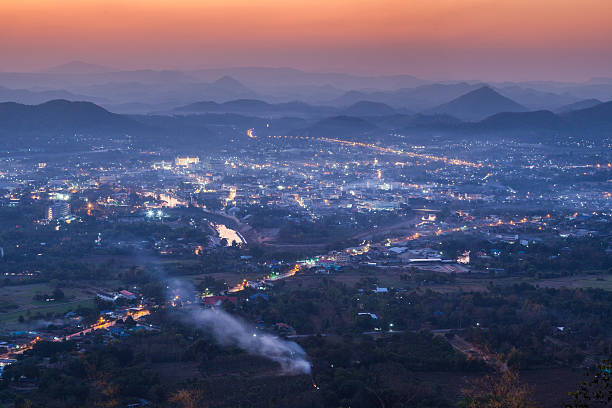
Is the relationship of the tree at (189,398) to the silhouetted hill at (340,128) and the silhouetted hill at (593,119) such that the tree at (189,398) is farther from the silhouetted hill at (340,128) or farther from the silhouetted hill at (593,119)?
the silhouetted hill at (593,119)

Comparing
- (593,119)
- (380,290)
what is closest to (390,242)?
(380,290)

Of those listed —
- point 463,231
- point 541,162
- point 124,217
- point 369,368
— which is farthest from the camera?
point 541,162

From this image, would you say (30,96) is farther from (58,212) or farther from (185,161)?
(58,212)

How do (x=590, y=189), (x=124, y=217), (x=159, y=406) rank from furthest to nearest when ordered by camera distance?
(x=590, y=189), (x=124, y=217), (x=159, y=406)

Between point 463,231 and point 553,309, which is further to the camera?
point 463,231

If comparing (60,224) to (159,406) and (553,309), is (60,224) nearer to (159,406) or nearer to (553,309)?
(159,406)

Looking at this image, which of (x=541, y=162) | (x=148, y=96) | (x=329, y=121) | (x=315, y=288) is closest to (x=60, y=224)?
(x=315, y=288)

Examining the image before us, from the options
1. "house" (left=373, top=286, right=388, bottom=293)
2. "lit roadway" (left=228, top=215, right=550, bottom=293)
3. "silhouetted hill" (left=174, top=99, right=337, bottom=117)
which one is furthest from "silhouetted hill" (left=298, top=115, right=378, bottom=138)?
"house" (left=373, top=286, right=388, bottom=293)
